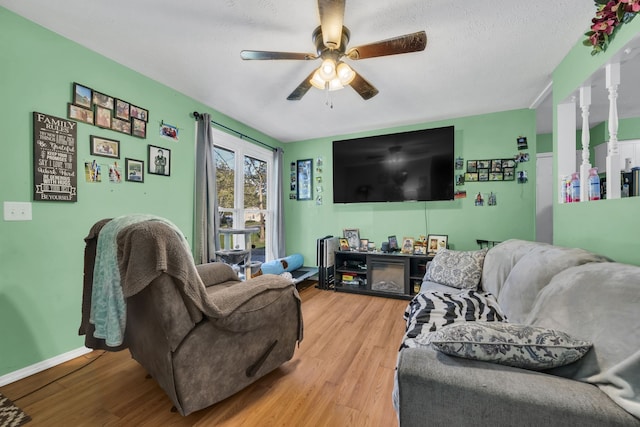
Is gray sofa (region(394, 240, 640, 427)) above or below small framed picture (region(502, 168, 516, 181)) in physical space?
below

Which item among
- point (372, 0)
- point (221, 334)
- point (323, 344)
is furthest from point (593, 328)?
point (372, 0)

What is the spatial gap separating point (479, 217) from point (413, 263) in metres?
1.04

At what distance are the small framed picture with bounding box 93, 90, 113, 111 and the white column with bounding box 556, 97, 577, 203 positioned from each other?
150 inches

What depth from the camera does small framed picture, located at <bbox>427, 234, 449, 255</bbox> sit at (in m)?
3.29

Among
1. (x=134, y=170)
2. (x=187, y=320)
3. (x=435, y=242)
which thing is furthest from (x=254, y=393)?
(x=435, y=242)

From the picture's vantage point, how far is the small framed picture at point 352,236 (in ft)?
12.6

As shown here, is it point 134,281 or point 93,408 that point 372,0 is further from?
point 93,408

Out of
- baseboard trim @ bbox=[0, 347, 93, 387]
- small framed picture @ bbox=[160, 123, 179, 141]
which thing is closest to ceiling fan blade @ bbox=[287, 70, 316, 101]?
small framed picture @ bbox=[160, 123, 179, 141]

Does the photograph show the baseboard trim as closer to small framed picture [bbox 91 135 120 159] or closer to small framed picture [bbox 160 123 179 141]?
small framed picture [bbox 91 135 120 159]

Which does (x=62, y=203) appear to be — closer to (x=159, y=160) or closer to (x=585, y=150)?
(x=159, y=160)

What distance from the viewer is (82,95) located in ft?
6.37

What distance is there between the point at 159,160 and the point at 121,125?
403 mm

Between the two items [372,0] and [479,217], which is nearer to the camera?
[372,0]

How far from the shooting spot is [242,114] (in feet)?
10.6
